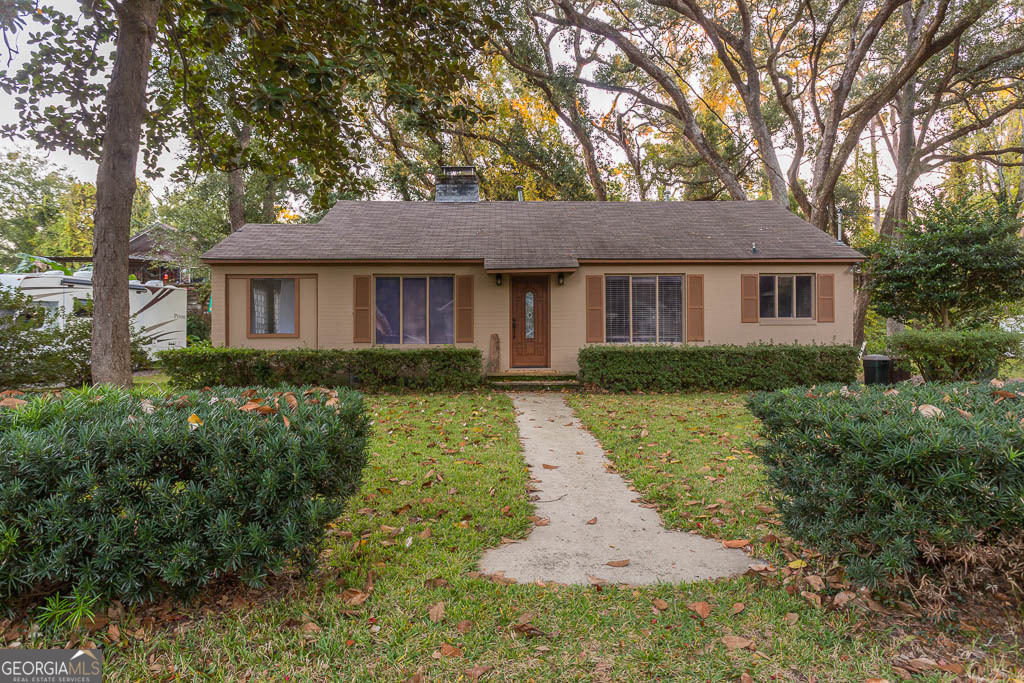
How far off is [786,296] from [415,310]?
9186mm

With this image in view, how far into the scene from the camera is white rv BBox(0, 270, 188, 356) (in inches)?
507

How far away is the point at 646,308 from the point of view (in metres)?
12.4

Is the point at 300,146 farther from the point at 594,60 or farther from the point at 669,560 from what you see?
the point at 594,60

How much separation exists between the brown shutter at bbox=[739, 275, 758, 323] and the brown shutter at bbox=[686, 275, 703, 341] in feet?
3.29

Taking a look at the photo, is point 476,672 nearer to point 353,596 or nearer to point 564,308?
point 353,596

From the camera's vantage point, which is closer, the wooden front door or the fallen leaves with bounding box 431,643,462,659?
the fallen leaves with bounding box 431,643,462,659

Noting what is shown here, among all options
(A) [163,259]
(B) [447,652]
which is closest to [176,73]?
(B) [447,652]

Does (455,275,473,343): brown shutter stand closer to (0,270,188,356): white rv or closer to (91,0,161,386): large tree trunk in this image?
(91,0,161,386): large tree trunk

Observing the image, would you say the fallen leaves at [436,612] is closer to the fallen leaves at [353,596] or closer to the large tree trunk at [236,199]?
the fallen leaves at [353,596]

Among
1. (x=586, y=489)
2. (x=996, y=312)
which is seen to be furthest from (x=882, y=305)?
(x=586, y=489)

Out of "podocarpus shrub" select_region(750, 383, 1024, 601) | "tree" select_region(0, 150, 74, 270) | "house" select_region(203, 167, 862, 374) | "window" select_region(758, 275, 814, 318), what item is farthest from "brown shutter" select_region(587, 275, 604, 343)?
"tree" select_region(0, 150, 74, 270)

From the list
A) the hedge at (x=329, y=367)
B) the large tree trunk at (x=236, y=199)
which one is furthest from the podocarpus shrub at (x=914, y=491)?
the large tree trunk at (x=236, y=199)

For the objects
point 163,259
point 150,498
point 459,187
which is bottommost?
point 150,498

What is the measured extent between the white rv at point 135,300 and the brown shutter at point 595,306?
10.5m
